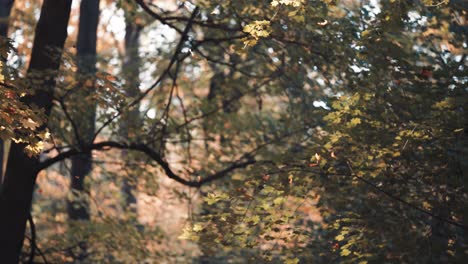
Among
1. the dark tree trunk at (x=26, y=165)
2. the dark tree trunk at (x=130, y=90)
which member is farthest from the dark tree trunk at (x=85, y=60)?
the dark tree trunk at (x=26, y=165)

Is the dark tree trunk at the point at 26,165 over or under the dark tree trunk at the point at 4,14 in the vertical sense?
under

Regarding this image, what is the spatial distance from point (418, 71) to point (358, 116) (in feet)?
4.12

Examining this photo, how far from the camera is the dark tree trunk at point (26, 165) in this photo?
28.8 feet

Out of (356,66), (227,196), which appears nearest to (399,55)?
(356,66)

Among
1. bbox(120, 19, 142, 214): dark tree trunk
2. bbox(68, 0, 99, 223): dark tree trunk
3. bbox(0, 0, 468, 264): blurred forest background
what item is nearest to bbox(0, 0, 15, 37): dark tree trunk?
bbox(0, 0, 468, 264): blurred forest background

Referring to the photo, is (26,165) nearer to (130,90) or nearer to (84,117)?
(84,117)

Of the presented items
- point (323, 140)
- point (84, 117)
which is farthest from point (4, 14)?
point (323, 140)

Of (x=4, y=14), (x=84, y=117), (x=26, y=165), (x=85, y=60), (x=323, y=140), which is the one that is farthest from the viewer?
(x=85, y=60)

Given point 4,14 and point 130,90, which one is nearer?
point 4,14

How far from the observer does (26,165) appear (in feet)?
29.2

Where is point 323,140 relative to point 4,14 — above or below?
below

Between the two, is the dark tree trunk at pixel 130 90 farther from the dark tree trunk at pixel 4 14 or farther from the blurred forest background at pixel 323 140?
the dark tree trunk at pixel 4 14

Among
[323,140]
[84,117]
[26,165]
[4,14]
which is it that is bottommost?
[323,140]

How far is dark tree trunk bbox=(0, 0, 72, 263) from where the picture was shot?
877 centimetres
